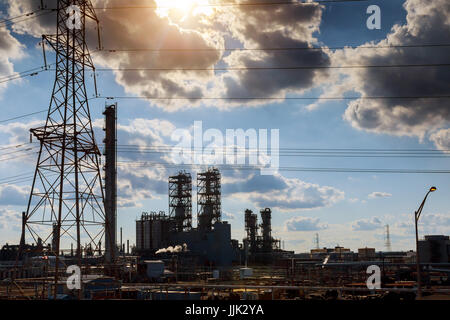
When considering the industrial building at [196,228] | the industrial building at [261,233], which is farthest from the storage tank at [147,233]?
the industrial building at [261,233]

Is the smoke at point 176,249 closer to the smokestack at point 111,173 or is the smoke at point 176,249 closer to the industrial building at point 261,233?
the smokestack at point 111,173

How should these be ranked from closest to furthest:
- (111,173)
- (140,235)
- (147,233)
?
(111,173), (147,233), (140,235)

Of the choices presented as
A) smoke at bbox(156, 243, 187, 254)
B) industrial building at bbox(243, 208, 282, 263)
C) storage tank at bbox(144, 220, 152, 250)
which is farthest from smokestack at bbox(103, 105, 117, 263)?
industrial building at bbox(243, 208, 282, 263)

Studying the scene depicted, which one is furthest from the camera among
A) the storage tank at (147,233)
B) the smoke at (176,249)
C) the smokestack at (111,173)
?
the storage tank at (147,233)

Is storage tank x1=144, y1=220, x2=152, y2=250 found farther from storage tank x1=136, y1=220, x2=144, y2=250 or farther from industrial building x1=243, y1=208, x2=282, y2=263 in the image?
industrial building x1=243, y1=208, x2=282, y2=263

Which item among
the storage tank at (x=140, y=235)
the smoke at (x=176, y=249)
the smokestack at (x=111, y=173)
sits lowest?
the smoke at (x=176, y=249)

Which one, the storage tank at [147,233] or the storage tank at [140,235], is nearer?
the storage tank at [147,233]

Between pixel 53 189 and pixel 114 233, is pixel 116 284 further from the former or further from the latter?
pixel 114 233

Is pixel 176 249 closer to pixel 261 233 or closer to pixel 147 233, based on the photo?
pixel 147 233

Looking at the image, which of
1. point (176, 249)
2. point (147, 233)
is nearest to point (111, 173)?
point (176, 249)

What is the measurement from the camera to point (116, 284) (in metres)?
36.5
